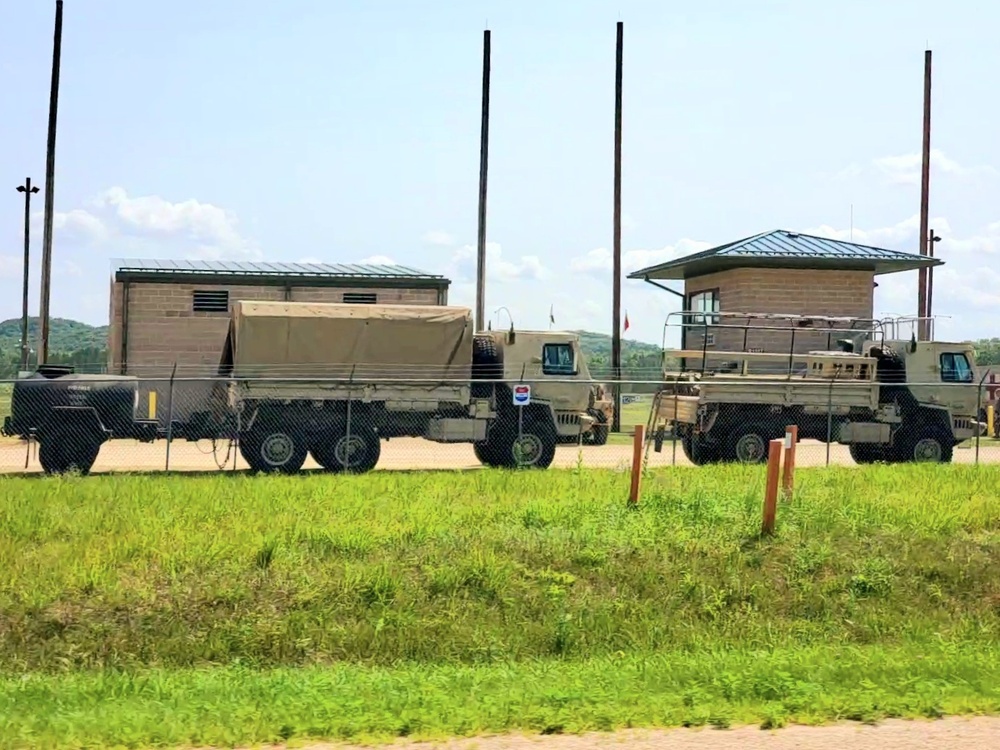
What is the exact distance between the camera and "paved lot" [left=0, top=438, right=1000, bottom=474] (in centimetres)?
2366

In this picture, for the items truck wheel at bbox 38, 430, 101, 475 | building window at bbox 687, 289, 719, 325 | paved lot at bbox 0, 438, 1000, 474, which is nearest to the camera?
truck wheel at bbox 38, 430, 101, 475

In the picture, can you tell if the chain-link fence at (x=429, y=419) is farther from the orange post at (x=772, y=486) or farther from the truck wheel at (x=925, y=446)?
the orange post at (x=772, y=486)

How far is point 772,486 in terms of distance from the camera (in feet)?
43.0

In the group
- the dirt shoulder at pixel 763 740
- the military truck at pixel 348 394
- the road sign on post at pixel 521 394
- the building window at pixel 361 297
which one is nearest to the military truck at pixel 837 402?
the military truck at pixel 348 394

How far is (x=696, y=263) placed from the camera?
1323 inches

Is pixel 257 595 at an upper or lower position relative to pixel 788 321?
lower

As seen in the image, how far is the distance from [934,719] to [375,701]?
10.7 ft

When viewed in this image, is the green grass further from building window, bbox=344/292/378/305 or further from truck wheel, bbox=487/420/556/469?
building window, bbox=344/292/378/305

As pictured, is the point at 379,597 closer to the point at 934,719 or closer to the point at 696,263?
the point at 934,719

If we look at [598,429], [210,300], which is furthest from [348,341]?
[210,300]

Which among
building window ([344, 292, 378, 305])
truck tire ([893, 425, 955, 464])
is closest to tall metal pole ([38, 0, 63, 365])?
building window ([344, 292, 378, 305])

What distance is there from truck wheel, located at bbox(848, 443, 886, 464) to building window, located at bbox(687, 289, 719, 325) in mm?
8945

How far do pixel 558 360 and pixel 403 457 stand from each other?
4461 mm

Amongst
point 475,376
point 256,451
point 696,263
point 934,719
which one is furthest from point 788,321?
point 934,719
